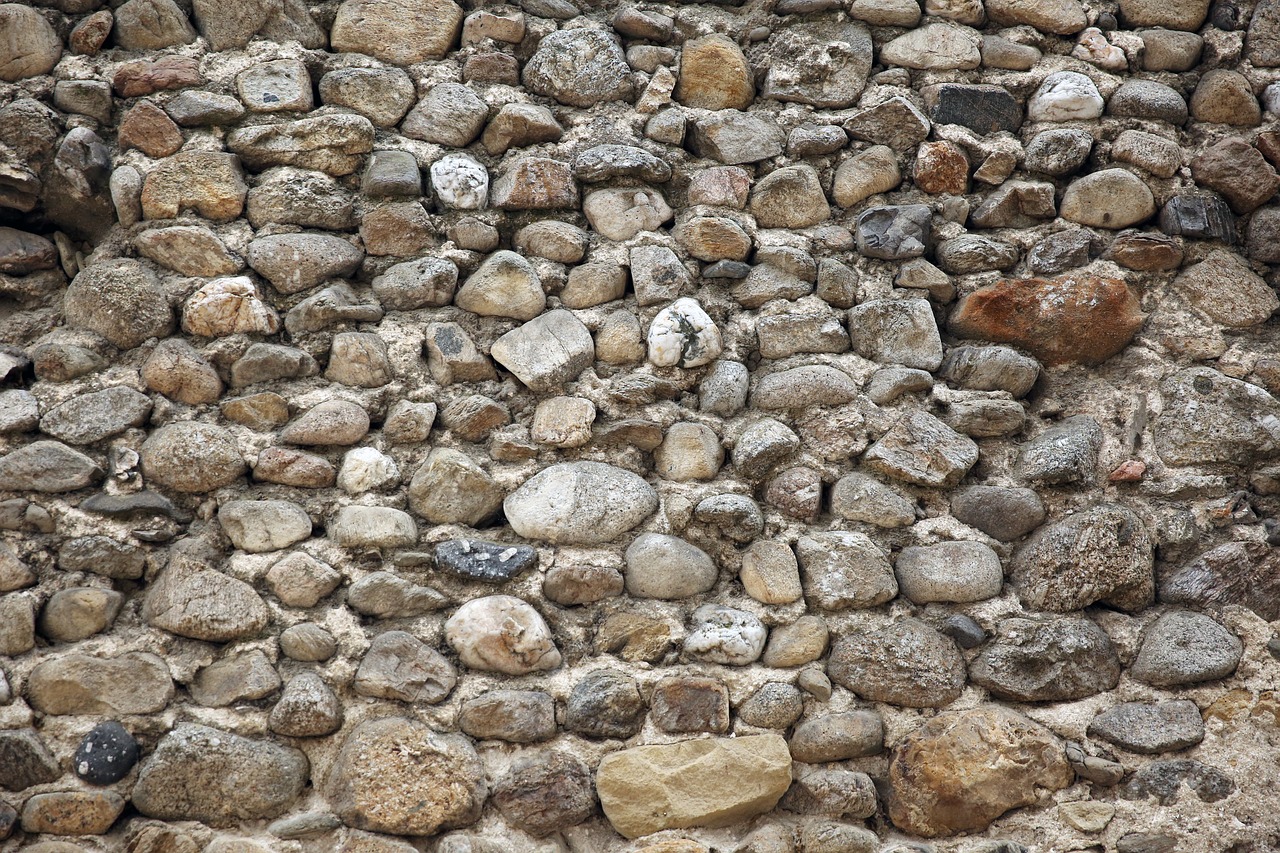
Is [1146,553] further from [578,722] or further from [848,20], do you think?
[848,20]

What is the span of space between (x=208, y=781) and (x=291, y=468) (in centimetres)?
66

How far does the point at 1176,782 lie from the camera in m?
1.92

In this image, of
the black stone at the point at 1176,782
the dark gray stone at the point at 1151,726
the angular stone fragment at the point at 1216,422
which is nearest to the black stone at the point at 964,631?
the dark gray stone at the point at 1151,726

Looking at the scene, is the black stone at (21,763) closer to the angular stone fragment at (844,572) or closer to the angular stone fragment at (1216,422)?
the angular stone fragment at (844,572)

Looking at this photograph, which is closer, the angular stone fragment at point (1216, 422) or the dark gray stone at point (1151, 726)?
the dark gray stone at point (1151, 726)

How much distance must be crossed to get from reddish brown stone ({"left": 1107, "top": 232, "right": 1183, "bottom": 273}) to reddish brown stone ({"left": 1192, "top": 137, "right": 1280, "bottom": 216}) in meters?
0.21

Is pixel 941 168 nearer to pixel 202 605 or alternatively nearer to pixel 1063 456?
pixel 1063 456

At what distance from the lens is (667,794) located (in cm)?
191

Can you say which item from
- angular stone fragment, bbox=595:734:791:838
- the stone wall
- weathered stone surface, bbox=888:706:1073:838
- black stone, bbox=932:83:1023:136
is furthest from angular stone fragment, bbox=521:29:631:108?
weathered stone surface, bbox=888:706:1073:838

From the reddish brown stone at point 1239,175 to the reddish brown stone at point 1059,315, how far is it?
381 mm

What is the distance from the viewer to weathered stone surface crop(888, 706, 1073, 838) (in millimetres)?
1929

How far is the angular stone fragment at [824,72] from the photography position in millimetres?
2525

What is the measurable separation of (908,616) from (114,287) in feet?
6.48

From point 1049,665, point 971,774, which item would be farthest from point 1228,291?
point 971,774
